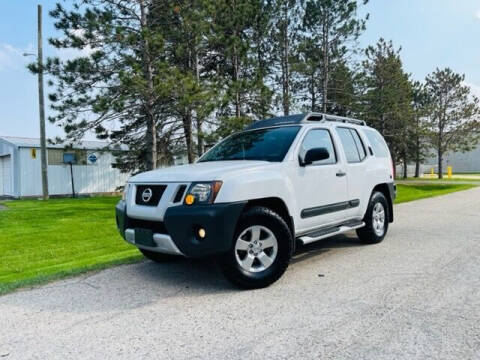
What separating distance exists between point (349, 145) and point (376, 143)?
1200mm

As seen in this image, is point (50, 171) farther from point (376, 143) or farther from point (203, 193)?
point (203, 193)

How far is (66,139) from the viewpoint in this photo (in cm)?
1443

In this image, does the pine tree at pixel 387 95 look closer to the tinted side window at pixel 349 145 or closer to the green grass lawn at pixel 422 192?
the green grass lawn at pixel 422 192

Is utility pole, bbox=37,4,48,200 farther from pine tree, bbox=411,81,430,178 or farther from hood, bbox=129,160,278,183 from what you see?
pine tree, bbox=411,81,430,178

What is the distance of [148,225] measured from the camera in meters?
4.57

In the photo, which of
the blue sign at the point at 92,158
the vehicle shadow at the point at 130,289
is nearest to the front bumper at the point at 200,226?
the vehicle shadow at the point at 130,289

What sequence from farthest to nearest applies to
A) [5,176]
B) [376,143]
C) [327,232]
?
[5,176], [376,143], [327,232]

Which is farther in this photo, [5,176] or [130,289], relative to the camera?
[5,176]

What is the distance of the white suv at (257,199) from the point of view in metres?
4.13

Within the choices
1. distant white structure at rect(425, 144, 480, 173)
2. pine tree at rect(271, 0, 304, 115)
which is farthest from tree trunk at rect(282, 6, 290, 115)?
distant white structure at rect(425, 144, 480, 173)

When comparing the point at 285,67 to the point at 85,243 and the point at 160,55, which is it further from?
the point at 85,243

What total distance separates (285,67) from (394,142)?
1856 centimetres

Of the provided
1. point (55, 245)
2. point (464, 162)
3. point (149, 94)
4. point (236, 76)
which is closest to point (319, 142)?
point (55, 245)

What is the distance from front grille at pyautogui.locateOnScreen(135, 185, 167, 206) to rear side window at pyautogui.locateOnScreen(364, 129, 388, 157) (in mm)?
4156
